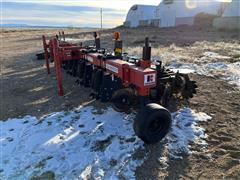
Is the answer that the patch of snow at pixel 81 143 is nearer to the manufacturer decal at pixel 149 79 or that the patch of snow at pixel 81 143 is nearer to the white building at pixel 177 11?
the manufacturer decal at pixel 149 79

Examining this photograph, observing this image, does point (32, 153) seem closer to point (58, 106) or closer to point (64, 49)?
point (58, 106)

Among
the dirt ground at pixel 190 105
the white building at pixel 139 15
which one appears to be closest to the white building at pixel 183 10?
the white building at pixel 139 15

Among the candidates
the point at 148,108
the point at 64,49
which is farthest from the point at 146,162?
the point at 64,49

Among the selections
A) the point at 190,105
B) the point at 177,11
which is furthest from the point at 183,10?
the point at 190,105

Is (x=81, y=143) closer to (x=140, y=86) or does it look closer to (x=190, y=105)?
(x=140, y=86)

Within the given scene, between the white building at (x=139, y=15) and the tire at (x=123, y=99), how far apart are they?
154ft

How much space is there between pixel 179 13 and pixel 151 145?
43788 mm

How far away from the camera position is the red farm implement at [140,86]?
3.57 metres

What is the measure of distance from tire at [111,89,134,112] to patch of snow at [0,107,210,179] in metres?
0.14

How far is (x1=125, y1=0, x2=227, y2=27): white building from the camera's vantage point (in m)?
43.2

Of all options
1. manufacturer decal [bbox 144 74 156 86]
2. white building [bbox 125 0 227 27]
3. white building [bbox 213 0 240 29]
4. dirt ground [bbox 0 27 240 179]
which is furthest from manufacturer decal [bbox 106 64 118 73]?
white building [bbox 125 0 227 27]

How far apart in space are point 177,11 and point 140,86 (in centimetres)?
4353

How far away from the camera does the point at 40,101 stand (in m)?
5.94

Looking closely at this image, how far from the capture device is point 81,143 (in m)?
3.92
